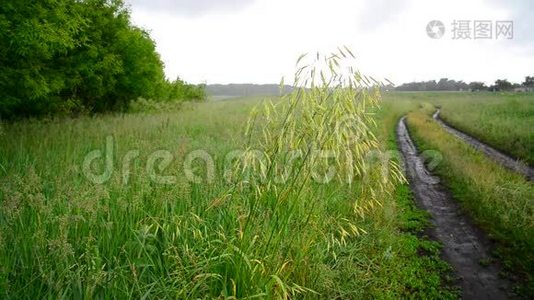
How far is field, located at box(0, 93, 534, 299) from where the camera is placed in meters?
3.01

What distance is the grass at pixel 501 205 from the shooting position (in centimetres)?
528

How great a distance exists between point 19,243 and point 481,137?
1949 cm

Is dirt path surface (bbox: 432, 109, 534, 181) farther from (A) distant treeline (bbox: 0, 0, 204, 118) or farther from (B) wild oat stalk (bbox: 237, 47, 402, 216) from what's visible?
(A) distant treeline (bbox: 0, 0, 204, 118)

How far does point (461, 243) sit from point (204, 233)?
4.45 meters

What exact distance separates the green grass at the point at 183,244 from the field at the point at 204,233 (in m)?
0.02

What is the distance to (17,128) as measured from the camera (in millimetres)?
9375

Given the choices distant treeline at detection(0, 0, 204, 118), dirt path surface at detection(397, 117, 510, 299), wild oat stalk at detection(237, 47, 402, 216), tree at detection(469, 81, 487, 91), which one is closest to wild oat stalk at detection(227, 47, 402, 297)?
wild oat stalk at detection(237, 47, 402, 216)

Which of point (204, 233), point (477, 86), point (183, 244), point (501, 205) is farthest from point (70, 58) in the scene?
point (477, 86)

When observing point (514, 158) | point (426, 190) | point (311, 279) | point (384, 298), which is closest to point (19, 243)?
point (311, 279)

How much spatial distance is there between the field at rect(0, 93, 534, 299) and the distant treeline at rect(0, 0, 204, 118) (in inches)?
67.1

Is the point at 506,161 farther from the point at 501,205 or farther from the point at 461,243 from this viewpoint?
the point at 461,243

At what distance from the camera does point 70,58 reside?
12.6m

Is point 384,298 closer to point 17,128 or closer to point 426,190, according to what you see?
point 426,190

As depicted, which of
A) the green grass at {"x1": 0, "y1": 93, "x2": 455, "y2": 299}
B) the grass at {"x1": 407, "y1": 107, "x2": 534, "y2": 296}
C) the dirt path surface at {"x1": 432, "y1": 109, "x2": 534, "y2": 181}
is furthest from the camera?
the dirt path surface at {"x1": 432, "y1": 109, "x2": 534, "y2": 181}
